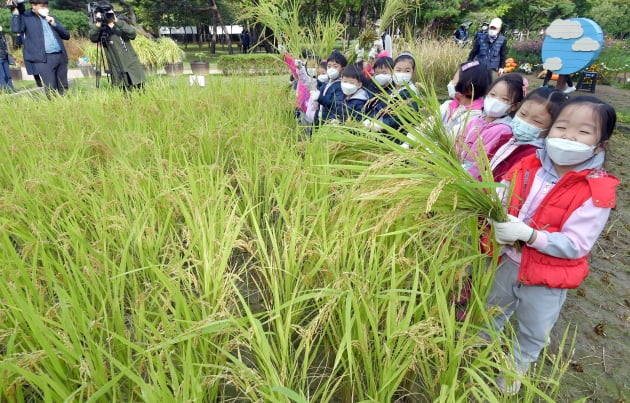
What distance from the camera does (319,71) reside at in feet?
12.6

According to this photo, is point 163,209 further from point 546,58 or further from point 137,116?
point 546,58

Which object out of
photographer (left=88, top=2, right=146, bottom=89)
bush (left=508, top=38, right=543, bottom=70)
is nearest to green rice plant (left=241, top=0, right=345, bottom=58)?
photographer (left=88, top=2, right=146, bottom=89)

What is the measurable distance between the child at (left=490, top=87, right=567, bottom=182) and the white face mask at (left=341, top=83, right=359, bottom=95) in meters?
1.59

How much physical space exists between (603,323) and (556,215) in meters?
1.03

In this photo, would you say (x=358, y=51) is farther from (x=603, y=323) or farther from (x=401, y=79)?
(x=603, y=323)

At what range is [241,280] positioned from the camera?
3.85ft

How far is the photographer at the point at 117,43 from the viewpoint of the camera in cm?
444

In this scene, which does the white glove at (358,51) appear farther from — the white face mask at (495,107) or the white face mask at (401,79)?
the white face mask at (495,107)

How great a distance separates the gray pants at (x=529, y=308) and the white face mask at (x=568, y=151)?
441 millimetres

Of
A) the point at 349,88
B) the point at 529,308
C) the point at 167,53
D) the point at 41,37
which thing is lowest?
the point at 529,308

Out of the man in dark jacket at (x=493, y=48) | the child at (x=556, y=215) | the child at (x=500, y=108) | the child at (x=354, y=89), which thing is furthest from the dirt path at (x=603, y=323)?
the man in dark jacket at (x=493, y=48)

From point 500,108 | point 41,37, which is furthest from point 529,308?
point 41,37

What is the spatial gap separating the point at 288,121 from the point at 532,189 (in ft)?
7.75

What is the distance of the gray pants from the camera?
131 centimetres
